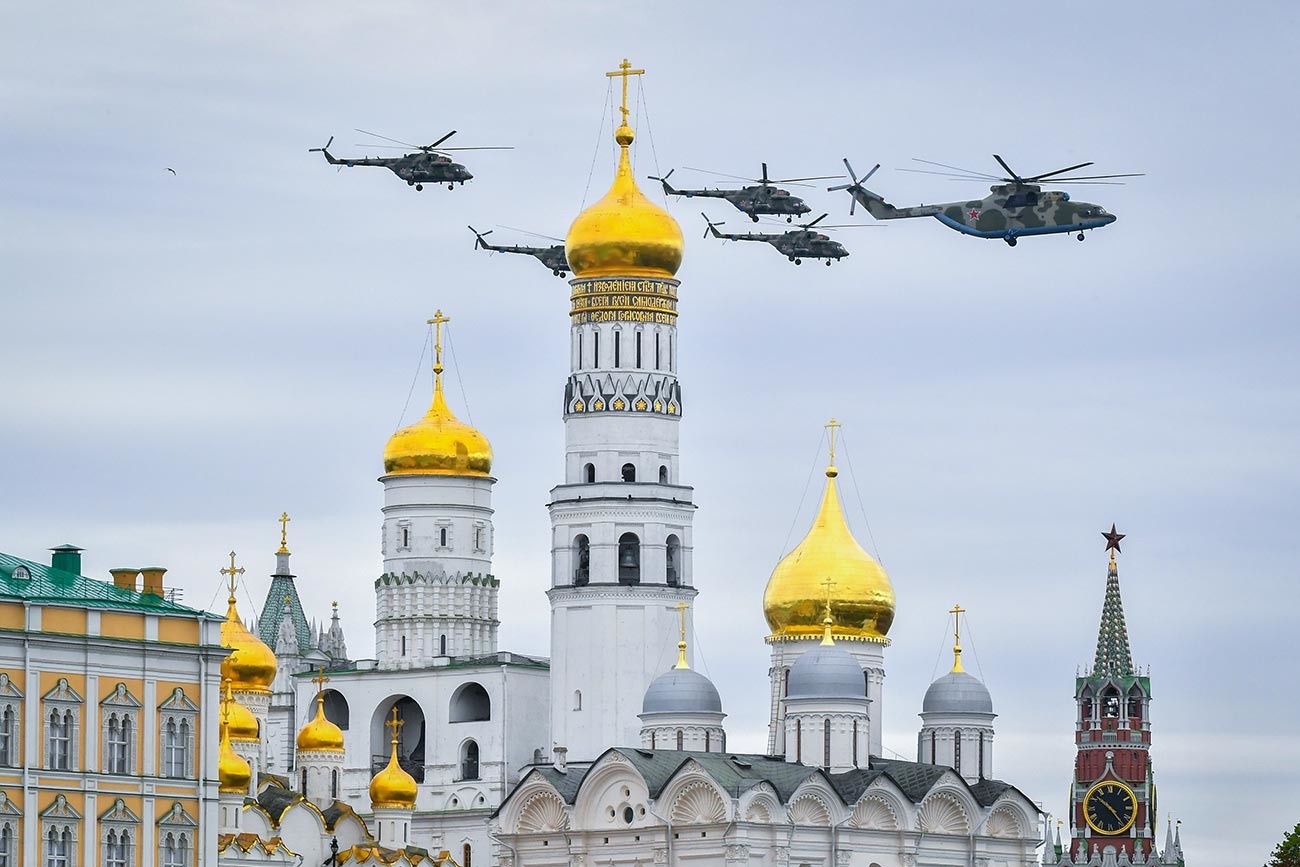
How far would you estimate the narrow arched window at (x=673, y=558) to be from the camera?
3725 inches

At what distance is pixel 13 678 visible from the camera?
72.1 meters

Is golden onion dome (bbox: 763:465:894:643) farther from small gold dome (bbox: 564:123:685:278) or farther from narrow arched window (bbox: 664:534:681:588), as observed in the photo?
small gold dome (bbox: 564:123:685:278)

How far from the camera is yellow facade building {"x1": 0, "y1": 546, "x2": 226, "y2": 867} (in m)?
71.9

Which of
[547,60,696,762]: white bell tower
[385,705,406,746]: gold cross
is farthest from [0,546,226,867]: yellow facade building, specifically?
[547,60,696,762]: white bell tower

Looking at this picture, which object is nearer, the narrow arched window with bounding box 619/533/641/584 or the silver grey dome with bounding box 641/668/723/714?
the silver grey dome with bounding box 641/668/723/714

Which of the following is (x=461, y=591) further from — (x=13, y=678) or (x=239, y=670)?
(x=13, y=678)

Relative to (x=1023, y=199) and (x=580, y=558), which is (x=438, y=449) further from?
(x=1023, y=199)

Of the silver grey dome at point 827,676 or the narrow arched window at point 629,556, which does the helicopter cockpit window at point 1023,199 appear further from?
the narrow arched window at point 629,556

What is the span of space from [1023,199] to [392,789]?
923 inches

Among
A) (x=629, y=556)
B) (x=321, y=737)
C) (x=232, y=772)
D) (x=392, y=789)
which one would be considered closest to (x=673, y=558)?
(x=629, y=556)

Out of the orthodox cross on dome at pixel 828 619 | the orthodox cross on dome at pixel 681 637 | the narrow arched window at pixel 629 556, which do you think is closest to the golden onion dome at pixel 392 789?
the orthodox cross on dome at pixel 681 637

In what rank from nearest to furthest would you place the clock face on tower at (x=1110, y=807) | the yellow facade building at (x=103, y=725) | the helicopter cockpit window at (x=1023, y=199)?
the yellow facade building at (x=103, y=725) → the helicopter cockpit window at (x=1023, y=199) → the clock face on tower at (x=1110, y=807)

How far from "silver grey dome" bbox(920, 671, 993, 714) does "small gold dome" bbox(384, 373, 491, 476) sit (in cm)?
1338

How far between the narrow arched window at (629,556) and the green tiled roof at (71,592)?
1991cm
